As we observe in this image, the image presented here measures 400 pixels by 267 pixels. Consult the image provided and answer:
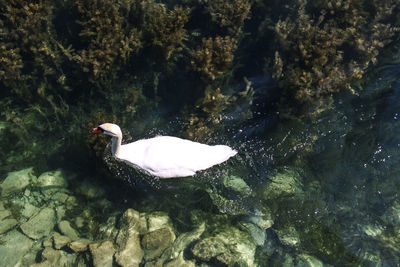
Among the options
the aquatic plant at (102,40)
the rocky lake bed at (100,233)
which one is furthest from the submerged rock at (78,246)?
the aquatic plant at (102,40)

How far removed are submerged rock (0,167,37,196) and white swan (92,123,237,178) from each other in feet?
6.38

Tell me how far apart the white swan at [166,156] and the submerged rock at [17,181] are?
6.38 feet

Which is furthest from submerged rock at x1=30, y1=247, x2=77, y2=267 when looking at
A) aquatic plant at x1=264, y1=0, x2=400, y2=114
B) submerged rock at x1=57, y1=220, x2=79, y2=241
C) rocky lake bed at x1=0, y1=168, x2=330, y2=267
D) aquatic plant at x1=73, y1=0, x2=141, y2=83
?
aquatic plant at x1=264, y1=0, x2=400, y2=114

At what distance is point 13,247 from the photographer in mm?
5543

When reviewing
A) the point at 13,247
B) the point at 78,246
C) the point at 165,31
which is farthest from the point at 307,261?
the point at 165,31

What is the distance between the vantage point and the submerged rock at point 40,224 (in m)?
5.72

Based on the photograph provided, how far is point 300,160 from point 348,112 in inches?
58.3

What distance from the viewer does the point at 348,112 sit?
671cm

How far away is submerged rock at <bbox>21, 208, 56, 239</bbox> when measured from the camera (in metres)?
5.72

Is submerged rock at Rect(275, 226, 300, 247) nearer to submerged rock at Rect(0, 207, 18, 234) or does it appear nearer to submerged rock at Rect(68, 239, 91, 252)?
submerged rock at Rect(68, 239, 91, 252)

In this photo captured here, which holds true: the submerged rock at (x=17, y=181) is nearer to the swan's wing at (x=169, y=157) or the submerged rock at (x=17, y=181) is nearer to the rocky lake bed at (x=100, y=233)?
the rocky lake bed at (x=100, y=233)

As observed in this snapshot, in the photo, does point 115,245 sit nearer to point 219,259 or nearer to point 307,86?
point 219,259

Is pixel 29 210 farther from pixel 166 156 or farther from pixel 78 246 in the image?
pixel 166 156

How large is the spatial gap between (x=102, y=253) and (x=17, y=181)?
215 centimetres
